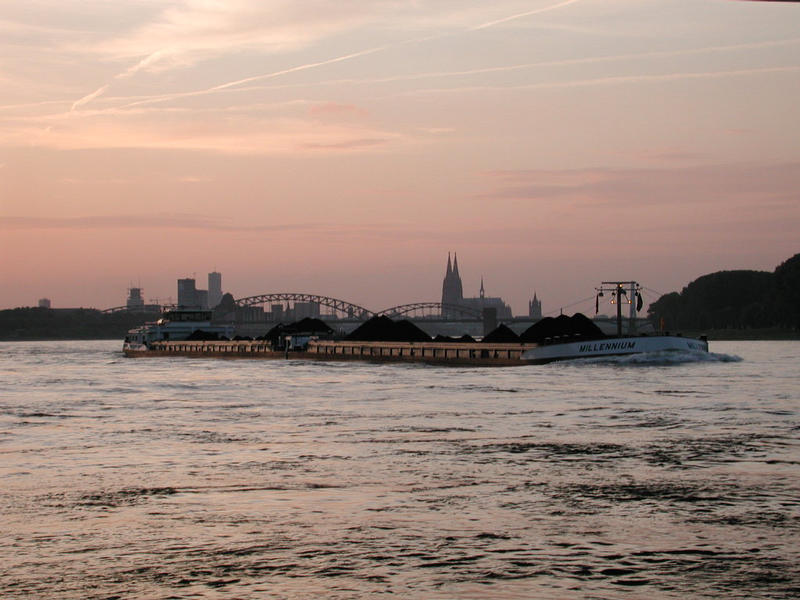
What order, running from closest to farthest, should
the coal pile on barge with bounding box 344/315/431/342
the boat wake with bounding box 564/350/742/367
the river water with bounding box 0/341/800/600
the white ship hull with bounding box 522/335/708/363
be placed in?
the river water with bounding box 0/341/800/600
the boat wake with bounding box 564/350/742/367
the white ship hull with bounding box 522/335/708/363
the coal pile on barge with bounding box 344/315/431/342

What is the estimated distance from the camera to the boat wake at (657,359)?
7914cm

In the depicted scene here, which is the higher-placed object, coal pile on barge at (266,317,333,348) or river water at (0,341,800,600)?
coal pile on barge at (266,317,333,348)

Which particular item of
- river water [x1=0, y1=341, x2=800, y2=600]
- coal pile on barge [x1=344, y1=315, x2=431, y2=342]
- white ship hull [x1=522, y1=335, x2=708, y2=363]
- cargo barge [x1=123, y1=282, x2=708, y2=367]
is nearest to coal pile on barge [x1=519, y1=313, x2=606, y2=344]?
cargo barge [x1=123, y1=282, x2=708, y2=367]

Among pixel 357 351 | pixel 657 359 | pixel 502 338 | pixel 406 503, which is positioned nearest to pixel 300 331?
pixel 357 351

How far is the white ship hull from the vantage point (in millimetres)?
82500

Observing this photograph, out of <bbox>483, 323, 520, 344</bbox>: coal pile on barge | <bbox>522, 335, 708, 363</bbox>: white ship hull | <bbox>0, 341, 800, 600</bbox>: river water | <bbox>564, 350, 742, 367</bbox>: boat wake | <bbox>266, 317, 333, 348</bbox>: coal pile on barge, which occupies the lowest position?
<bbox>0, 341, 800, 600</bbox>: river water

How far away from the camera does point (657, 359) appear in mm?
81625

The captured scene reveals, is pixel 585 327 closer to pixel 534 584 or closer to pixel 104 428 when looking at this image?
pixel 104 428

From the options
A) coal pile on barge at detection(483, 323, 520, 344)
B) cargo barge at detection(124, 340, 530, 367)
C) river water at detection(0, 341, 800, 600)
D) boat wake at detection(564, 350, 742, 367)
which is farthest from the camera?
coal pile on barge at detection(483, 323, 520, 344)

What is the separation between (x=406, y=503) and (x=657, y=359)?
65295 mm

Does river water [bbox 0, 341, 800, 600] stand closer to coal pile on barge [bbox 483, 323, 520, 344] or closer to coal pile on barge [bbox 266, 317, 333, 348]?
coal pile on barge [bbox 483, 323, 520, 344]

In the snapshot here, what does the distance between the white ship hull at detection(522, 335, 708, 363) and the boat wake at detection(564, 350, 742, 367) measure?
0.50 meters

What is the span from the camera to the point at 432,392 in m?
52.2

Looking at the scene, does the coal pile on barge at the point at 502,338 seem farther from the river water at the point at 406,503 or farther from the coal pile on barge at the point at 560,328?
the river water at the point at 406,503
